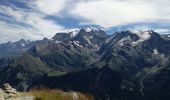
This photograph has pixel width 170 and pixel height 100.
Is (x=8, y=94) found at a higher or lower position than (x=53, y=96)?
higher

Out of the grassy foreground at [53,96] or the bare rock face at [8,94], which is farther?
the grassy foreground at [53,96]

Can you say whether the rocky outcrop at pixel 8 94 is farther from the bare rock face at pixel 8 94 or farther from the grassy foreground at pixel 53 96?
the grassy foreground at pixel 53 96

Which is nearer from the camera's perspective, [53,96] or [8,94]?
[8,94]

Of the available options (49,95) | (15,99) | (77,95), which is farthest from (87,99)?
(15,99)

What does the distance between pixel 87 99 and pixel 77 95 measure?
4.97ft

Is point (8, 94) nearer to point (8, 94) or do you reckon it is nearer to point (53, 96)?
point (8, 94)

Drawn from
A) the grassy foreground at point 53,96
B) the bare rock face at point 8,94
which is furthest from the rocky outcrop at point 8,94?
the grassy foreground at point 53,96

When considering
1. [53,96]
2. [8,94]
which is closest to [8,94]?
[8,94]

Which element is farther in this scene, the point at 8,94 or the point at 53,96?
the point at 53,96

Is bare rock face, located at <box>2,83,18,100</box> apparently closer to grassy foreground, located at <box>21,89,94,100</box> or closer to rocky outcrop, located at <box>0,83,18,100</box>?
rocky outcrop, located at <box>0,83,18,100</box>

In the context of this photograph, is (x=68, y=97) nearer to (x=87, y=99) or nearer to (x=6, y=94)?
(x=87, y=99)

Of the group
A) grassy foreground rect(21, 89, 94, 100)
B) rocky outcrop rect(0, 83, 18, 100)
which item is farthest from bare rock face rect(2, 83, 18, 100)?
grassy foreground rect(21, 89, 94, 100)

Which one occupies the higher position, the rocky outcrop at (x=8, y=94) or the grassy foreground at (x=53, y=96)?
the rocky outcrop at (x=8, y=94)

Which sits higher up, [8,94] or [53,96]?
[8,94]
